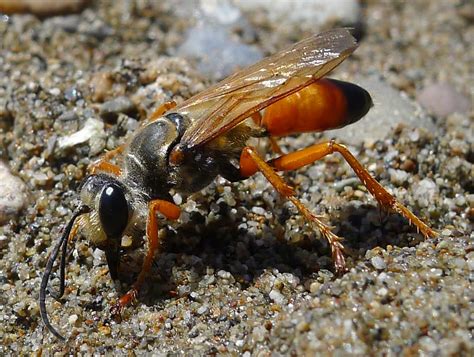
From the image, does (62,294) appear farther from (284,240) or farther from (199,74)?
(199,74)

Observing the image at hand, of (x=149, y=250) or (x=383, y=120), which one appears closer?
(x=149, y=250)

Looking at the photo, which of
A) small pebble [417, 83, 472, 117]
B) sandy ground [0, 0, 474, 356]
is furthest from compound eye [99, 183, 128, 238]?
small pebble [417, 83, 472, 117]

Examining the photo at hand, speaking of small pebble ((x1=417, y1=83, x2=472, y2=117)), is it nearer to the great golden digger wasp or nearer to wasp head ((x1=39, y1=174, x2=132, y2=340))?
the great golden digger wasp

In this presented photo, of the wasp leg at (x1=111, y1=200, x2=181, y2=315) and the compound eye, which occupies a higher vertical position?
the compound eye

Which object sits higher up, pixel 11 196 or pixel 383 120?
pixel 383 120

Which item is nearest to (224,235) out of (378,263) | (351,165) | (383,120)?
(351,165)

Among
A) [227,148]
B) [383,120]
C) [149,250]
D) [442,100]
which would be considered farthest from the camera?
[442,100]

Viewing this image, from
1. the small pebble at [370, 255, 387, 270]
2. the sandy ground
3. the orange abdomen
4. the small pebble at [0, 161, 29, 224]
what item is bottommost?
the small pebble at [0, 161, 29, 224]

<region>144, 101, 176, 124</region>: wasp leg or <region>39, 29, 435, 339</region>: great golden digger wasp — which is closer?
<region>39, 29, 435, 339</region>: great golden digger wasp

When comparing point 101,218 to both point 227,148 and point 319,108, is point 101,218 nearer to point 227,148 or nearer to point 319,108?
point 227,148
